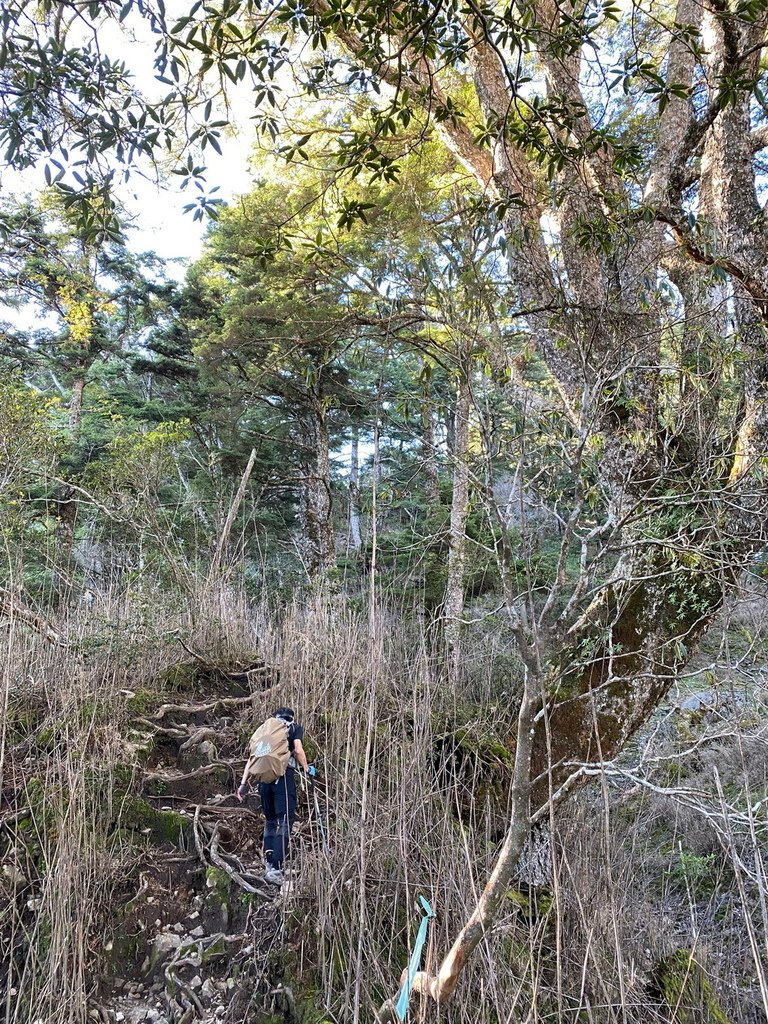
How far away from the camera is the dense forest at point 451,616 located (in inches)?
52.1

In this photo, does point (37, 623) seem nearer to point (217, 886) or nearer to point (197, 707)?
point (197, 707)

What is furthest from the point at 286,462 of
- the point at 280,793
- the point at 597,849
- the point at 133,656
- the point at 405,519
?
the point at 597,849

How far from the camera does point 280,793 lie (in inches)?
100

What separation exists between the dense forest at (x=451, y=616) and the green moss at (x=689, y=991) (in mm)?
18

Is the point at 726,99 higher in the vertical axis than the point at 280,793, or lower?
higher

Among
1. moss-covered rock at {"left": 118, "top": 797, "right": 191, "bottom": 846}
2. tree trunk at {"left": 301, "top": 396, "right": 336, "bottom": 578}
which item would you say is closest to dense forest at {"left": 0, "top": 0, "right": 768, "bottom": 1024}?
moss-covered rock at {"left": 118, "top": 797, "right": 191, "bottom": 846}

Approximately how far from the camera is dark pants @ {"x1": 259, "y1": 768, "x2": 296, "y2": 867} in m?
2.47

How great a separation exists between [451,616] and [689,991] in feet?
5.17

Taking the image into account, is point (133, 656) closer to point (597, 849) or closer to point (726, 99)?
point (597, 849)

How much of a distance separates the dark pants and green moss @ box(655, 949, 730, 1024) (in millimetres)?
1496

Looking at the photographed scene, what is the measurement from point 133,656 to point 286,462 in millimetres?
5304

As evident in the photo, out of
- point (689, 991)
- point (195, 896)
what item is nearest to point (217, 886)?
point (195, 896)

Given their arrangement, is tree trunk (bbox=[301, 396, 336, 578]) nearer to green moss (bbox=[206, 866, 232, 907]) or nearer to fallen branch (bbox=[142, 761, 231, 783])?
fallen branch (bbox=[142, 761, 231, 783])

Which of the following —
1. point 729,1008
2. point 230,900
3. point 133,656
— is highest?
point 133,656
